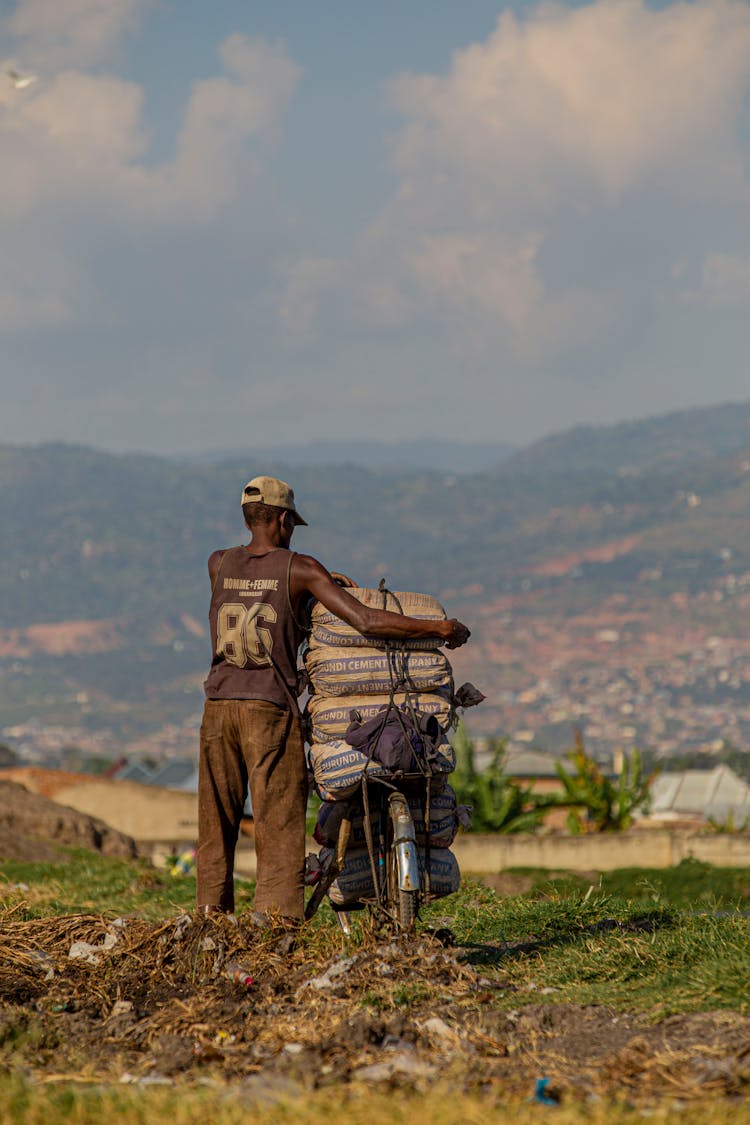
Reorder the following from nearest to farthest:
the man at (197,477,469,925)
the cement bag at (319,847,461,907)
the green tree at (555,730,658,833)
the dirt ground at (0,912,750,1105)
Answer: the dirt ground at (0,912,750,1105)
the cement bag at (319,847,461,907)
the man at (197,477,469,925)
the green tree at (555,730,658,833)

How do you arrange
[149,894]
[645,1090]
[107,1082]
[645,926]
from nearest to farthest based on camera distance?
[645,1090], [107,1082], [645,926], [149,894]

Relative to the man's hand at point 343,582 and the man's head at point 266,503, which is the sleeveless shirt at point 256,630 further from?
the man's hand at point 343,582

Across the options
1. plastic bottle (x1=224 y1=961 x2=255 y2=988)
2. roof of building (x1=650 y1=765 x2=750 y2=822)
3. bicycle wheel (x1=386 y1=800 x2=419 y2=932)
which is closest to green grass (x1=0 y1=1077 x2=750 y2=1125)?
plastic bottle (x1=224 y1=961 x2=255 y2=988)

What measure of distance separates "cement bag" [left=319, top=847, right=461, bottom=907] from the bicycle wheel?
242mm

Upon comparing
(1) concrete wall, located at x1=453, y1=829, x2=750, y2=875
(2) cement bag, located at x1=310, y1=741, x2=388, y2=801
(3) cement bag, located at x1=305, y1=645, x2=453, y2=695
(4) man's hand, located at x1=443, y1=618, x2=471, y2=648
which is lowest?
(1) concrete wall, located at x1=453, y1=829, x2=750, y2=875

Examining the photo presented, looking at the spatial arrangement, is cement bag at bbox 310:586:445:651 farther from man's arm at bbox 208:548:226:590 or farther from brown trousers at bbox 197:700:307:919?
man's arm at bbox 208:548:226:590

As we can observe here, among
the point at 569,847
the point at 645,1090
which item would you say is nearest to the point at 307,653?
the point at 645,1090

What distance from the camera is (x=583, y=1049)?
5.16 meters

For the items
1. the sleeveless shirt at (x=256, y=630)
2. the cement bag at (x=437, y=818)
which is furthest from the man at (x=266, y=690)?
the cement bag at (x=437, y=818)

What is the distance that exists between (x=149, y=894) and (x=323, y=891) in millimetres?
5923

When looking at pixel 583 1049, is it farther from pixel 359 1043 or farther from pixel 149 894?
pixel 149 894

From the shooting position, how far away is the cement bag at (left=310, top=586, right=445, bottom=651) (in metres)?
7.12

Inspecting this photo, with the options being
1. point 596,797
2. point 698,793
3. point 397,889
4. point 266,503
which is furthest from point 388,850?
point 698,793

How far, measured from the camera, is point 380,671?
23.3ft
